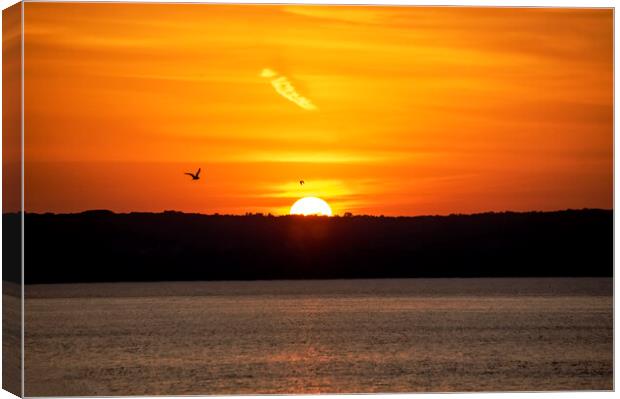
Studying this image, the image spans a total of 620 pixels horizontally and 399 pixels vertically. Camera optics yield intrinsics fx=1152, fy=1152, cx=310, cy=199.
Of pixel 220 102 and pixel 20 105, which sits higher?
pixel 220 102

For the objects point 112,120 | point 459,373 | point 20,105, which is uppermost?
point 112,120

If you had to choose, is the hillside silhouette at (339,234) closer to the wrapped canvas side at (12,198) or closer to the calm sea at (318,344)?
the wrapped canvas side at (12,198)

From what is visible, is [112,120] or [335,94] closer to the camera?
[112,120]

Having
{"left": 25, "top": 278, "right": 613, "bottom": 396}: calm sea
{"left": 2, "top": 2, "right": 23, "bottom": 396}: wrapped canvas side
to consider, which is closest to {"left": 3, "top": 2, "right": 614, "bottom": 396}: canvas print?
{"left": 2, "top": 2, "right": 23, "bottom": 396}: wrapped canvas side

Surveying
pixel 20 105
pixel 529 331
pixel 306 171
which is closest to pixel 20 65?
pixel 20 105

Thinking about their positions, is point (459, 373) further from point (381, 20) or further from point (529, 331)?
point (529, 331)

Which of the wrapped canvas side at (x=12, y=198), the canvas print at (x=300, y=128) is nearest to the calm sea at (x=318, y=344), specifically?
the canvas print at (x=300, y=128)
